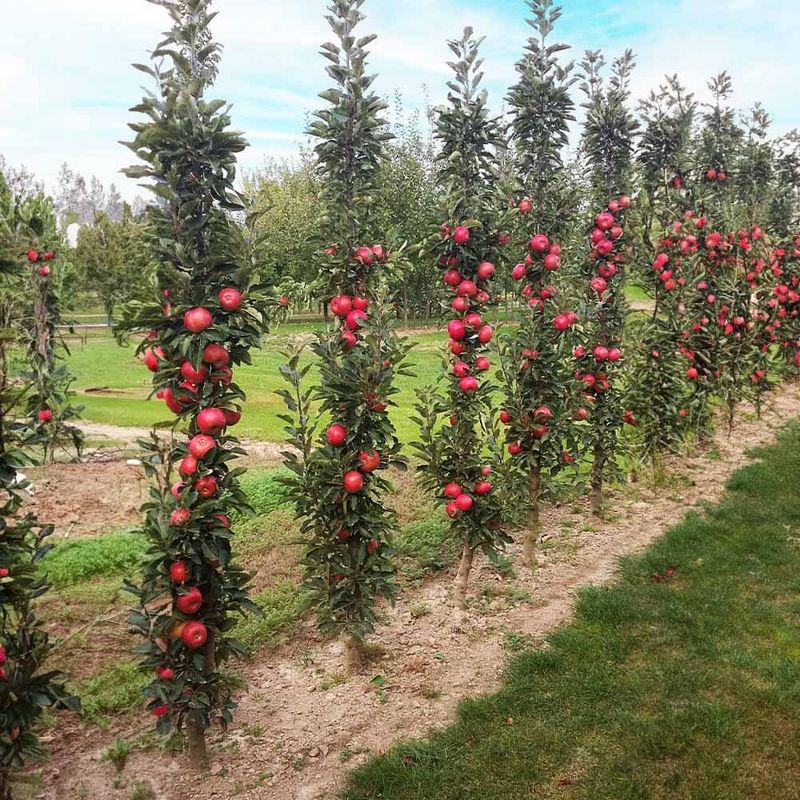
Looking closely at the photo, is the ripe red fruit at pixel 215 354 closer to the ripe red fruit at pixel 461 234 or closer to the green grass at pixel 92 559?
the ripe red fruit at pixel 461 234

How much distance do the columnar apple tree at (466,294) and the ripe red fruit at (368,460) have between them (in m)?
1.08

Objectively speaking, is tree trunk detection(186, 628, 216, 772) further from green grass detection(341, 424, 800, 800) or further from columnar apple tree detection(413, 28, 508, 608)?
columnar apple tree detection(413, 28, 508, 608)

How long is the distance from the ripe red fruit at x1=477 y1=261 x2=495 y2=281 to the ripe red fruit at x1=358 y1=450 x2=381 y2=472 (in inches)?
76.8

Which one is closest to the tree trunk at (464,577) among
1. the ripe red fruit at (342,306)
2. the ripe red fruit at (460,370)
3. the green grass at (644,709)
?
the green grass at (644,709)

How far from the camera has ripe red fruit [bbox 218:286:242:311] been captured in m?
3.82

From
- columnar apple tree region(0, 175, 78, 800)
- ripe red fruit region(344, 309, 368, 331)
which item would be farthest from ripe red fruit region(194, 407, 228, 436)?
ripe red fruit region(344, 309, 368, 331)

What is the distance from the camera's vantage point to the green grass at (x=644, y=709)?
397 cm

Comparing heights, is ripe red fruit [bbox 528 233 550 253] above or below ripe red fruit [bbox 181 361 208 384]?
above

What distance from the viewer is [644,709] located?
4609mm

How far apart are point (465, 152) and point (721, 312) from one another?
5.76 meters

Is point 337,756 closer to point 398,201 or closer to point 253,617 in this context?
point 253,617

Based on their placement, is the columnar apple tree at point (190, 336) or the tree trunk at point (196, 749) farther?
the tree trunk at point (196, 749)

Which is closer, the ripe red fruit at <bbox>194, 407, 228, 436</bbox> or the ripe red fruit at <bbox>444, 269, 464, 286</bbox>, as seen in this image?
the ripe red fruit at <bbox>194, 407, 228, 436</bbox>

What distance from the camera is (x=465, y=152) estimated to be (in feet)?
19.1
